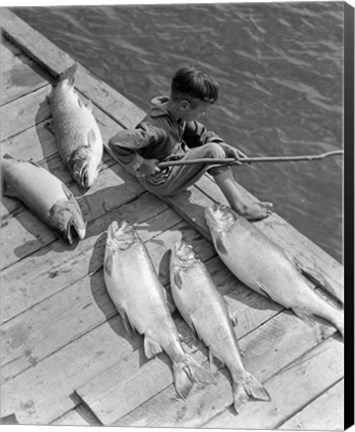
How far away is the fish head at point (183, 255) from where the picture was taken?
4.73 m

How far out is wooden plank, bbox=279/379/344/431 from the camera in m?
4.26

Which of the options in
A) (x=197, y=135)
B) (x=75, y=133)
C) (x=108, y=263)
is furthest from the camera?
(x=75, y=133)

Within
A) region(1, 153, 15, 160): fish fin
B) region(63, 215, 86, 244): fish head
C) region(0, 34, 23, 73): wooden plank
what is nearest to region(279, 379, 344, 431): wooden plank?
region(63, 215, 86, 244): fish head

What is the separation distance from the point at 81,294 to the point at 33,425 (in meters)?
0.75

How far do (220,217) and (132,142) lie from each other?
607 mm

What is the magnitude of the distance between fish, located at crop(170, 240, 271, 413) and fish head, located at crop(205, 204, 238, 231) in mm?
222

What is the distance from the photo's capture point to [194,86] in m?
4.86

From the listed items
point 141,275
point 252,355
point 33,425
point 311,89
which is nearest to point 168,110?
point 141,275

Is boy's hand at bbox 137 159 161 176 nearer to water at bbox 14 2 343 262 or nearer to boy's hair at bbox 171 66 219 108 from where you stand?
boy's hair at bbox 171 66 219 108

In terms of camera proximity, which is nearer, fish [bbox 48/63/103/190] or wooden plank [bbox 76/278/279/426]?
wooden plank [bbox 76/278/279/426]

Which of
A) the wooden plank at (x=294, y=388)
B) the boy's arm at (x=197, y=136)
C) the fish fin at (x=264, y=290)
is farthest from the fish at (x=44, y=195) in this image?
the wooden plank at (x=294, y=388)

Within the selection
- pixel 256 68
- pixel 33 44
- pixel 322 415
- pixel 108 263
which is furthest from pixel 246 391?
pixel 256 68

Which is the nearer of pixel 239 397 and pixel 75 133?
pixel 239 397

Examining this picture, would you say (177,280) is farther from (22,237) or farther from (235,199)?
(22,237)
